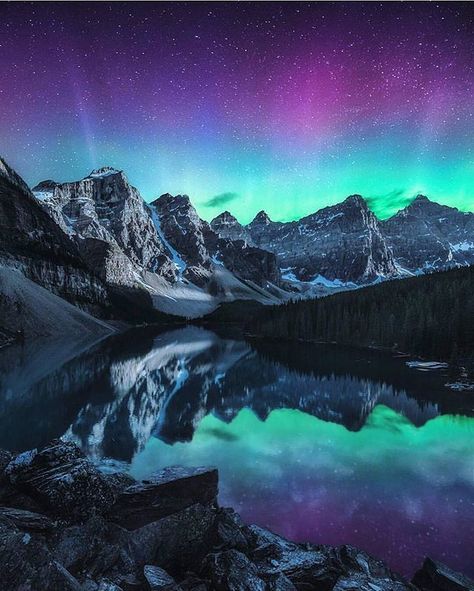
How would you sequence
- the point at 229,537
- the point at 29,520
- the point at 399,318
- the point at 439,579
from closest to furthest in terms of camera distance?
the point at 29,520, the point at 439,579, the point at 229,537, the point at 399,318

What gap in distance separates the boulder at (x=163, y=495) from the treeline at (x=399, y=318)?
55.2 metres

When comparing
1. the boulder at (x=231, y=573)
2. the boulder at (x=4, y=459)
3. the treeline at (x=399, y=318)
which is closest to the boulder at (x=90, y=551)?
the boulder at (x=231, y=573)

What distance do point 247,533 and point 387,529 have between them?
19.7ft

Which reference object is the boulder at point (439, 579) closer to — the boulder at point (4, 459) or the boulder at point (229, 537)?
the boulder at point (229, 537)

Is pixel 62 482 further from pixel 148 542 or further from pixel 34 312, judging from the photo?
pixel 34 312

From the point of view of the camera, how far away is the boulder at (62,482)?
963 cm

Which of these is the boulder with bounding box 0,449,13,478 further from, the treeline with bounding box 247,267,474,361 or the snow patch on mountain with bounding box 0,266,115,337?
the snow patch on mountain with bounding box 0,266,115,337

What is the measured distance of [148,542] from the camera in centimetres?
935

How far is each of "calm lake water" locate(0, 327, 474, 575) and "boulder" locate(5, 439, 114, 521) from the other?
6.75m

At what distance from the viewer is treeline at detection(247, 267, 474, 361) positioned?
67.2m

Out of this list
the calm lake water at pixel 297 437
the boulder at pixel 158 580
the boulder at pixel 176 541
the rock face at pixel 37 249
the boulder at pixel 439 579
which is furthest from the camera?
the rock face at pixel 37 249

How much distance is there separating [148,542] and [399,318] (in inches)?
3488

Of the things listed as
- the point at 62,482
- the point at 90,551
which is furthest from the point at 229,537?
A: the point at 62,482

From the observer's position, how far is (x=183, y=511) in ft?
34.2
